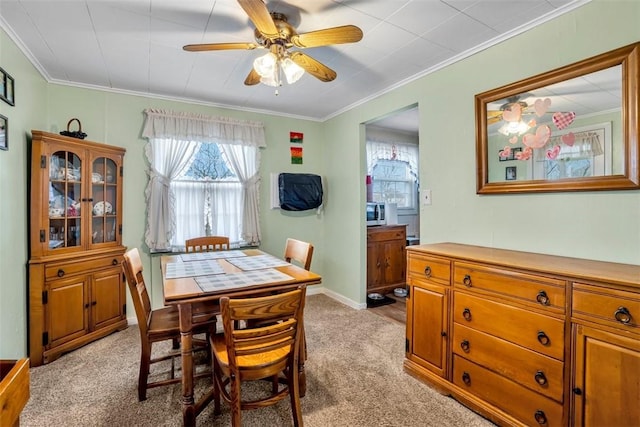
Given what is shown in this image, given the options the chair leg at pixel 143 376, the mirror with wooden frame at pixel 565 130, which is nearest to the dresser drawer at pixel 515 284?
the mirror with wooden frame at pixel 565 130

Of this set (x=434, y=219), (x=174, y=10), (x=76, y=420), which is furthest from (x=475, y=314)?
(x=174, y=10)

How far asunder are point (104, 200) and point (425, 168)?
122 inches

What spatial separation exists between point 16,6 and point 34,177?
1170 millimetres

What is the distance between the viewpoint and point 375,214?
4.05 meters

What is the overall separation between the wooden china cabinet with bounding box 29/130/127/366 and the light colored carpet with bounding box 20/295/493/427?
210 mm

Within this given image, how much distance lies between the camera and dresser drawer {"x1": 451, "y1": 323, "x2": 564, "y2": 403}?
142cm

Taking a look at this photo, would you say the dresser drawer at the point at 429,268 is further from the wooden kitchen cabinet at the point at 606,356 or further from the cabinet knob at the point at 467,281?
the wooden kitchen cabinet at the point at 606,356

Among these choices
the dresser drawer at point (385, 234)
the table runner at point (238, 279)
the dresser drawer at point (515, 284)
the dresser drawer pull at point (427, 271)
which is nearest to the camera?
the dresser drawer at point (515, 284)

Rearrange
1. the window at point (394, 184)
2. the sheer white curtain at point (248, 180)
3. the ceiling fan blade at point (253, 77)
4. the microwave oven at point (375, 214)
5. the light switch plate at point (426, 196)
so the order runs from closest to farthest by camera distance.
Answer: the ceiling fan blade at point (253, 77) → the light switch plate at point (426, 196) → the sheer white curtain at point (248, 180) → the microwave oven at point (375, 214) → the window at point (394, 184)

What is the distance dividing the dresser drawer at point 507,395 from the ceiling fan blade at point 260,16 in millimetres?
2249

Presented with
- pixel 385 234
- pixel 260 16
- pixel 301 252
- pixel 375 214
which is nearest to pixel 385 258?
pixel 385 234

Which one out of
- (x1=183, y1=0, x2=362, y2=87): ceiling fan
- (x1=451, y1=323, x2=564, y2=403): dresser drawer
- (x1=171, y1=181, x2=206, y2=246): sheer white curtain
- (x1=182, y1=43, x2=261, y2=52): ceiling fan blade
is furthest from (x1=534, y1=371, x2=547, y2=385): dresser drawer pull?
(x1=171, y1=181, x2=206, y2=246): sheer white curtain

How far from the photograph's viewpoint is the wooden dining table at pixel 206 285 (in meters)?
1.53

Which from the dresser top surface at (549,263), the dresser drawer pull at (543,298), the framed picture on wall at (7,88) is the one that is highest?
the framed picture on wall at (7,88)
